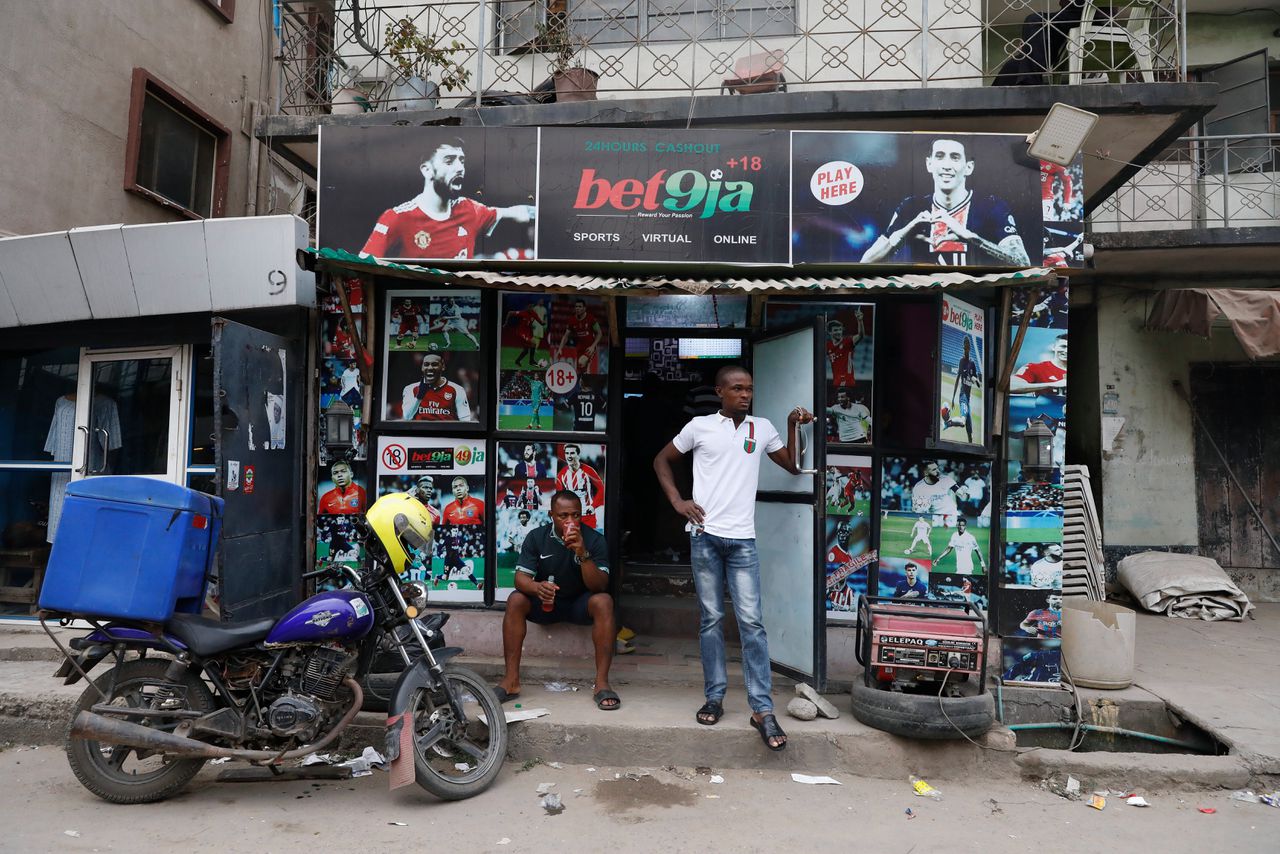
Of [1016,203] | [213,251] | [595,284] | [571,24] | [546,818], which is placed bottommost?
[546,818]

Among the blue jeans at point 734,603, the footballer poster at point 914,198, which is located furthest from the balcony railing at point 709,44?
the blue jeans at point 734,603

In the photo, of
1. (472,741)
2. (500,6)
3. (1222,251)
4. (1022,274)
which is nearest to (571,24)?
(500,6)

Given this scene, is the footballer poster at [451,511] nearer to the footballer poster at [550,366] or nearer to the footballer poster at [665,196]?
the footballer poster at [550,366]

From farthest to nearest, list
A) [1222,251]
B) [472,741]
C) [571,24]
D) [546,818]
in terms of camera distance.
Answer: [1222,251], [571,24], [472,741], [546,818]

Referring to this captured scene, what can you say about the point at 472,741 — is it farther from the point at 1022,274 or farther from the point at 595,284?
the point at 1022,274

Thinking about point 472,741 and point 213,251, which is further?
point 213,251

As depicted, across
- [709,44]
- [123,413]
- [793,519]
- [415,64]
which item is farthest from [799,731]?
[709,44]

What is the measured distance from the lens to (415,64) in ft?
22.0

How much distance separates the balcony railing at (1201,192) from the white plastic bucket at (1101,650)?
229 inches

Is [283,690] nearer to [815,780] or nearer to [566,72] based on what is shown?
[815,780]

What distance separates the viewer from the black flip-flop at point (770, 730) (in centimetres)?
436

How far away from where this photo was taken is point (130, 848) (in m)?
3.46

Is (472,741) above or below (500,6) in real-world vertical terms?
below

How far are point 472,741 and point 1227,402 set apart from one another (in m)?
9.74
